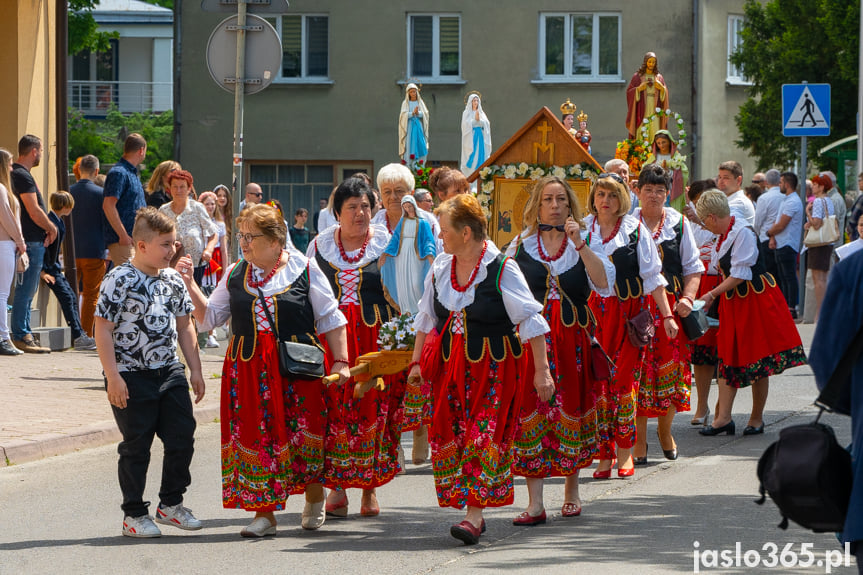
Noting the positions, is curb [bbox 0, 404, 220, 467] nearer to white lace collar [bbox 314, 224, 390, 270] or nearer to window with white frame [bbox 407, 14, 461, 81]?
white lace collar [bbox 314, 224, 390, 270]

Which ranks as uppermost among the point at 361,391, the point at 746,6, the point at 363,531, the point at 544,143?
the point at 746,6

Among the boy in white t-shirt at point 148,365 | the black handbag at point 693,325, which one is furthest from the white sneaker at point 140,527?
the black handbag at point 693,325

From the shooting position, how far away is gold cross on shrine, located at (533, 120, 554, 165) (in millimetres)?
13508

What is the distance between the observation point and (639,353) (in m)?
9.16

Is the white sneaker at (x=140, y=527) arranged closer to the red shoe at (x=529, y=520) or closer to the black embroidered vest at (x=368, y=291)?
the black embroidered vest at (x=368, y=291)

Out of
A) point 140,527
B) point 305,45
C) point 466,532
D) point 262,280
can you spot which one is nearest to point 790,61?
point 305,45

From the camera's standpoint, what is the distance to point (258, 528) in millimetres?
7238

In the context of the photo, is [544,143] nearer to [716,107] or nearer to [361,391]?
[361,391]

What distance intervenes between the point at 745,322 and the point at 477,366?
4.57 metres

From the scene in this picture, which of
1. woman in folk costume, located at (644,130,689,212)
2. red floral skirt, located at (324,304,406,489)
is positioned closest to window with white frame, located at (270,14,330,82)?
woman in folk costume, located at (644,130,689,212)

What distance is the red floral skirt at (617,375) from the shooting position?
8.84m

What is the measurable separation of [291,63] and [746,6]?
36.3 feet

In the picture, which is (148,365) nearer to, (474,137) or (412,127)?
(412,127)

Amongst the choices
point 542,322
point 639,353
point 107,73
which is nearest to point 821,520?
point 542,322
